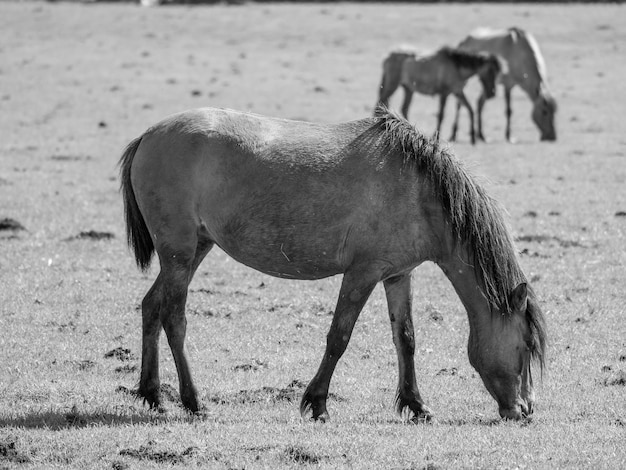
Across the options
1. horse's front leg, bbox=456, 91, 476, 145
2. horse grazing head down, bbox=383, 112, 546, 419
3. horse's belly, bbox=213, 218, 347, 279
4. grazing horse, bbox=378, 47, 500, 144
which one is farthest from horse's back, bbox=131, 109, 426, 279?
grazing horse, bbox=378, 47, 500, 144

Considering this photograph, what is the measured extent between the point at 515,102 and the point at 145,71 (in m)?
11.6

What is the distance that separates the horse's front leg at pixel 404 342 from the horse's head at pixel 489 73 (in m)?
16.8

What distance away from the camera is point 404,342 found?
7922mm

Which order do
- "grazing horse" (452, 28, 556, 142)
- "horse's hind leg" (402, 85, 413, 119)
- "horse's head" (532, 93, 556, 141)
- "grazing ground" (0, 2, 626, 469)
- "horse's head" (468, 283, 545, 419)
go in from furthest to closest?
"horse's hind leg" (402, 85, 413, 119), "grazing horse" (452, 28, 556, 142), "horse's head" (532, 93, 556, 141), "horse's head" (468, 283, 545, 419), "grazing ground" (0, 2, 626, 469)

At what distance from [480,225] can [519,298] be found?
0.63 m

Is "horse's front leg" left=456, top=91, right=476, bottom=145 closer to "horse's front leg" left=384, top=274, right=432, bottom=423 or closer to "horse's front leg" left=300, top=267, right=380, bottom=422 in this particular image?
Result: "horse's front leg" left=384, top=274, right=432, bottom=423

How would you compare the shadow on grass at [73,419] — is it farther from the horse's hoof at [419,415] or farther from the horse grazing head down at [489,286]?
the horse grazing head down at [489,286]

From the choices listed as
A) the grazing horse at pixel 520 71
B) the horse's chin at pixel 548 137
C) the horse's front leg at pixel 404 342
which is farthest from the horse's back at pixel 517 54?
the horse's front leg at pixel 404 342

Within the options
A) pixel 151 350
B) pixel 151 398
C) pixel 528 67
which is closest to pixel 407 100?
pixel 528 67

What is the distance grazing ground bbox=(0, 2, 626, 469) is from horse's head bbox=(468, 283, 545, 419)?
194mm

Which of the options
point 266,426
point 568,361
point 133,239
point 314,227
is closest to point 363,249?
point 314,227

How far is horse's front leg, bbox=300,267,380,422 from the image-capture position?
742 cm

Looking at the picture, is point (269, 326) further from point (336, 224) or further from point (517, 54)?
point (517, 54)

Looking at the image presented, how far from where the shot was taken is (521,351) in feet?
24.1
